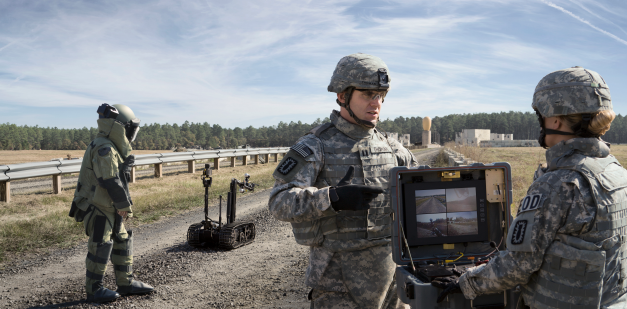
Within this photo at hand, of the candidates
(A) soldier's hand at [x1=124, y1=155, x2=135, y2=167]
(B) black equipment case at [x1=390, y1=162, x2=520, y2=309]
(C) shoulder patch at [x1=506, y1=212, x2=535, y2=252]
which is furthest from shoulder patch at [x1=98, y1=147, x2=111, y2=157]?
(C) shoulder patch at [x1=506, y1=212, x2=535, y2=252]

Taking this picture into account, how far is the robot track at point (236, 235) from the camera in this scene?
6879 mm

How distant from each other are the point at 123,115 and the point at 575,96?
4.96 meters

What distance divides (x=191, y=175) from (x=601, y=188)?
1688cm

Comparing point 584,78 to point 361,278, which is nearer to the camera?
point 584,78

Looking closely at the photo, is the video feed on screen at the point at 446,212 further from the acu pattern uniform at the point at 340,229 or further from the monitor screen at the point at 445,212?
the acu pattern uniform at the point at 340,229

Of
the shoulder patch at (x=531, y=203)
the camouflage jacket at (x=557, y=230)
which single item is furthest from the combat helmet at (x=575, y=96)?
the shoulder patch at (x=531, y=203)

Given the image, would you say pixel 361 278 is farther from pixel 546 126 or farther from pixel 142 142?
pixel 142 142

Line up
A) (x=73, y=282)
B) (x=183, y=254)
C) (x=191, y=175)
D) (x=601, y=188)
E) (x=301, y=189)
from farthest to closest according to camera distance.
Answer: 1. (x=191, y=175)
2. (x=183, y=254)
3. (x=73, y=282)
4. (x=301, y=189)
5. (x=601, y=188)

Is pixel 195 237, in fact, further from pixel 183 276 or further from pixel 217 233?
pixel 183 276

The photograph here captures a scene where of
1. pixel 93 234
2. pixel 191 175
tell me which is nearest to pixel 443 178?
pixel 93 234

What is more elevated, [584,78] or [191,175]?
[584,78]

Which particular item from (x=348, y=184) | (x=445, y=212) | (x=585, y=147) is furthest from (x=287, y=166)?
(x=585, y=147)

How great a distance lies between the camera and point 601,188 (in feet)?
6.04

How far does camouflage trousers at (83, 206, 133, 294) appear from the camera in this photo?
15.5 feet
